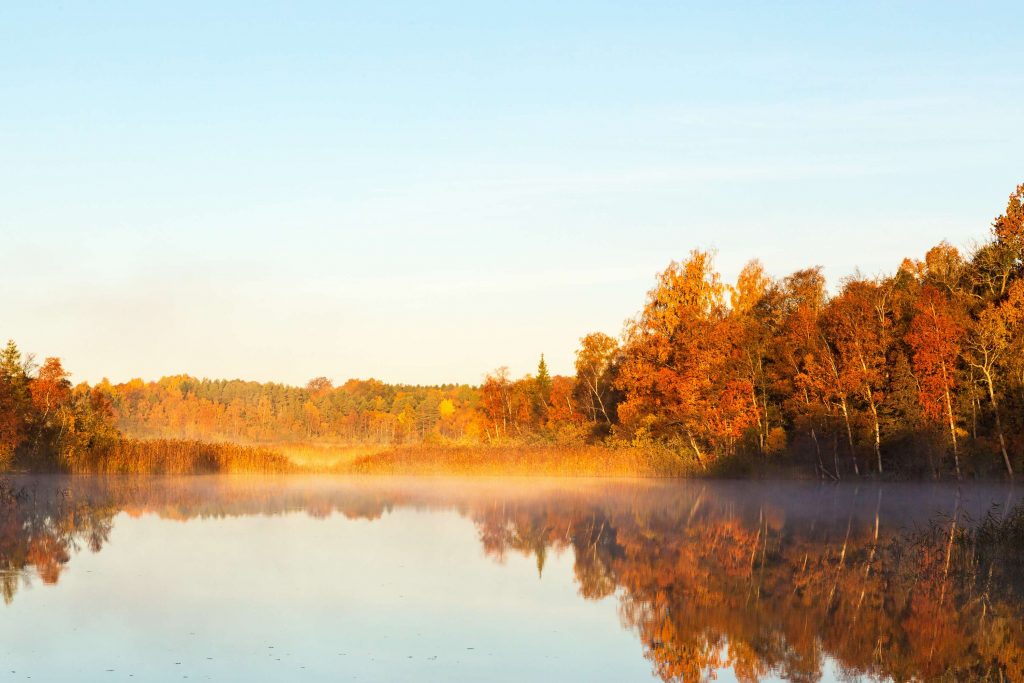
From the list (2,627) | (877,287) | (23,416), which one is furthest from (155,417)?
(2,627)

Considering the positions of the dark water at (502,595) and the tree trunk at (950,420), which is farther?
the tree trunk at (950,420)

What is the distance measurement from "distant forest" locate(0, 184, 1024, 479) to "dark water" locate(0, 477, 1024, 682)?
19016 millimetres

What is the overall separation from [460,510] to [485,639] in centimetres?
2105

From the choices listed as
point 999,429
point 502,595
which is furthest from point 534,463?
point 502,595

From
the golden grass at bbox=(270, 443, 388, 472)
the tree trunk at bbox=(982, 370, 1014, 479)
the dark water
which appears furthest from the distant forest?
the dark water

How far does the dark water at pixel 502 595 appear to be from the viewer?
12.5 meters

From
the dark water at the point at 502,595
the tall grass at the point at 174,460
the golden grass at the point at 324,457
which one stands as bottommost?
the dark water at the point at 502,595

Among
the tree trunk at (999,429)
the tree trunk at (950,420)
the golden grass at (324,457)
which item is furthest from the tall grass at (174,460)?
the tree trunk at (999,429)

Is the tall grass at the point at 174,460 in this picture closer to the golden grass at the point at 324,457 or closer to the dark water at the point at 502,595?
the golden grass at the point at 324,457

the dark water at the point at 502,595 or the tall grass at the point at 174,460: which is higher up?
the tall grass at the point at 174,460

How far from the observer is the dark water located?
12.5m

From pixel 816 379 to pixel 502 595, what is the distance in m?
40.0

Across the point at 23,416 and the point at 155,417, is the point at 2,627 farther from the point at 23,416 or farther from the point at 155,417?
the point at 155,417

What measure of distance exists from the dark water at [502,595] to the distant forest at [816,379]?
62.4 ft
